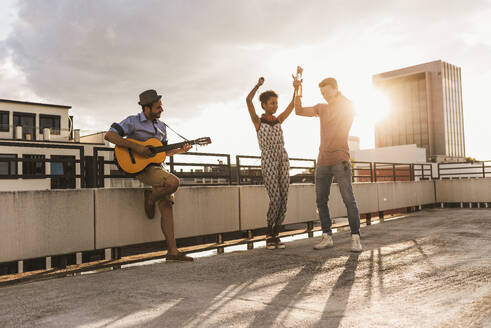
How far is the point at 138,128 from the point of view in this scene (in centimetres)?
440

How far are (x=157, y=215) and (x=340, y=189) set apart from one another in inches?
86.8

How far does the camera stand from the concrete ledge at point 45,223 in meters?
3.92

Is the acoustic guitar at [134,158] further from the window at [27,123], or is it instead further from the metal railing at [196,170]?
the window at [27,123]

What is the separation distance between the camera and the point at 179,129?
4867mm

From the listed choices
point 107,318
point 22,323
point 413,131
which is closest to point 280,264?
point 107,318

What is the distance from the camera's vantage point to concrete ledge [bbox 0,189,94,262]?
12.9 ft

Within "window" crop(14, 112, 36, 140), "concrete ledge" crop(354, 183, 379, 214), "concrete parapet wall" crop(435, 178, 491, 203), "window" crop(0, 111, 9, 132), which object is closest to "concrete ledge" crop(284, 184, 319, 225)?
"concrete ledge" crop(354, 183, 379, 214)

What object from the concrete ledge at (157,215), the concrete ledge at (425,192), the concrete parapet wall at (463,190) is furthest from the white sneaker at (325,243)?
the concrete parapet wall at (463,190)

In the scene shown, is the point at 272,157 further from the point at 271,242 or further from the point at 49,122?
the point at 49,122

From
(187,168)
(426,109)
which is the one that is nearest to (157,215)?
(187,168)

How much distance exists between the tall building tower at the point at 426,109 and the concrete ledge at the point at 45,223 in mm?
127047

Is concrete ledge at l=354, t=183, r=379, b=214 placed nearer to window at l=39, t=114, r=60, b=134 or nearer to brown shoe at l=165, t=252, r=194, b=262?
brown shoe at l=165, t=252, r=194, b=262

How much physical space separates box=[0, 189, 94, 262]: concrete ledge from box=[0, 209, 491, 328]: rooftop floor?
616 millimetres

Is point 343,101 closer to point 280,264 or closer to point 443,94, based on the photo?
point 280,264
